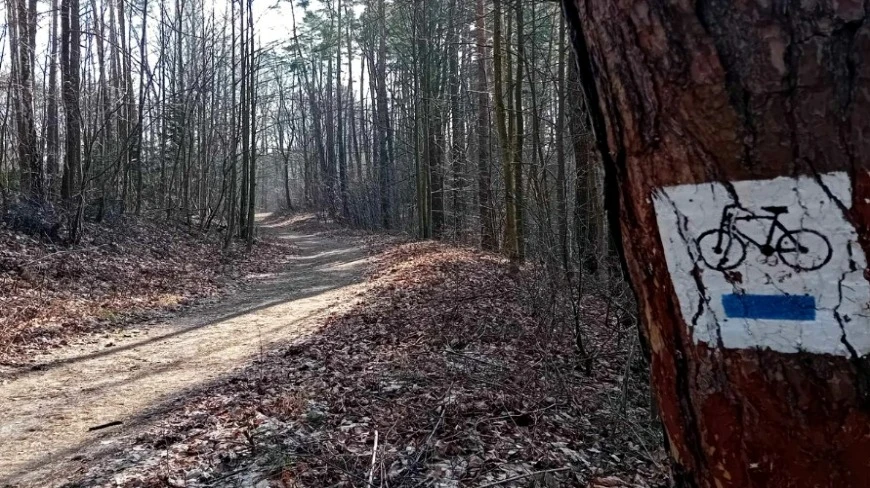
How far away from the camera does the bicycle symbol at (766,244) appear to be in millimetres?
944

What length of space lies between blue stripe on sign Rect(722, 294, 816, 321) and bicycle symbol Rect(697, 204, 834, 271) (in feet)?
0.17

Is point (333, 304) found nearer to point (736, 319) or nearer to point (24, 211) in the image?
point (24, 211)

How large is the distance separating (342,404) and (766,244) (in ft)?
14.2

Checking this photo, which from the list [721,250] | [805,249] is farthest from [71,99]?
[805,249]

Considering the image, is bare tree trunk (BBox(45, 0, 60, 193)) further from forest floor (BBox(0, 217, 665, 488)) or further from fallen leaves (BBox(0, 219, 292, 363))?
forest floor (BBox(0, 217, 665, 488))

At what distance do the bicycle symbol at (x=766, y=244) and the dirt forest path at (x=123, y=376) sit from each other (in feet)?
15.0

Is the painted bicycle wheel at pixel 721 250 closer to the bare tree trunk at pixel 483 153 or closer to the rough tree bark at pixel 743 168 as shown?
the rough tree bark at pixel 743 168

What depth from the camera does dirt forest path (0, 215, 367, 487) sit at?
15.2 feet

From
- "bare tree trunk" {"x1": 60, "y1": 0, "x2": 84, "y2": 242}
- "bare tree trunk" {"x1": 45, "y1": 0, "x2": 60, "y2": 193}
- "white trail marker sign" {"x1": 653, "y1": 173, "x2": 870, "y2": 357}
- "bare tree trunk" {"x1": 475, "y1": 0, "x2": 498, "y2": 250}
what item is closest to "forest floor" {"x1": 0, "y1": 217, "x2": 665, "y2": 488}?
"white trail marker sign" {"x1": 653, "y1": 173, "x2": 870, "y2": 357}

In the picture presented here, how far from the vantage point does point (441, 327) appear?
7.43 meters

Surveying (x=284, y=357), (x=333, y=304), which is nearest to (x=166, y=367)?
(x=284, y=357)

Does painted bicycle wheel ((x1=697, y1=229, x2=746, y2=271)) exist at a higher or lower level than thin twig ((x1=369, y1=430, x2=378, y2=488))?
higher

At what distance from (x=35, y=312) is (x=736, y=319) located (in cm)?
940

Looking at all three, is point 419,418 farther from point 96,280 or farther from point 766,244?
point 96,280
